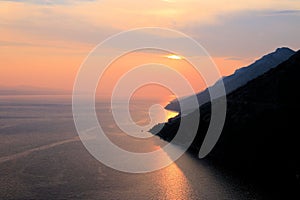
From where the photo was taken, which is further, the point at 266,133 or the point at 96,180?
the point at 266,133

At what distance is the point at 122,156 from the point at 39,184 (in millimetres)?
59653

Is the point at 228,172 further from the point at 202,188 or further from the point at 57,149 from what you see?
the point at 57,149

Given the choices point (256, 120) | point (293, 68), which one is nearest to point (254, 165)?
point (256, 120)

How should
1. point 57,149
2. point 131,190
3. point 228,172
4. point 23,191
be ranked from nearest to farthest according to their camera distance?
point 23,191 < point 131,190 < point 228,172 < point 57,149

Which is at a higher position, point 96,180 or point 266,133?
point 266,133

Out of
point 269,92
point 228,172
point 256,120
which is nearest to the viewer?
point 228,172

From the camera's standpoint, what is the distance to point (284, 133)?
13875 cm

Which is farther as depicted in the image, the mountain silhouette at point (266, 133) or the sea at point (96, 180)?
the mountain silhouette at point (266, 133)

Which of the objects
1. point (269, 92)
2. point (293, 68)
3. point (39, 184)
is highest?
point (293, 68)

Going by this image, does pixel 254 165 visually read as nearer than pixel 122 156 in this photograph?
Yes

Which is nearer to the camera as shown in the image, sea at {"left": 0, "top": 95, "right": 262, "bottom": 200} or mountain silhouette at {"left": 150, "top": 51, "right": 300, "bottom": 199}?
sea at {"left": 0, "top": 95, "right": 262, "bottom": 200}

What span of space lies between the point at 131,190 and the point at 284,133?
73.0 m

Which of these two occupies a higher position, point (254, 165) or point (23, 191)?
point (23, 191)

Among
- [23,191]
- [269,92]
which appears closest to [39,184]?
[23,191]
